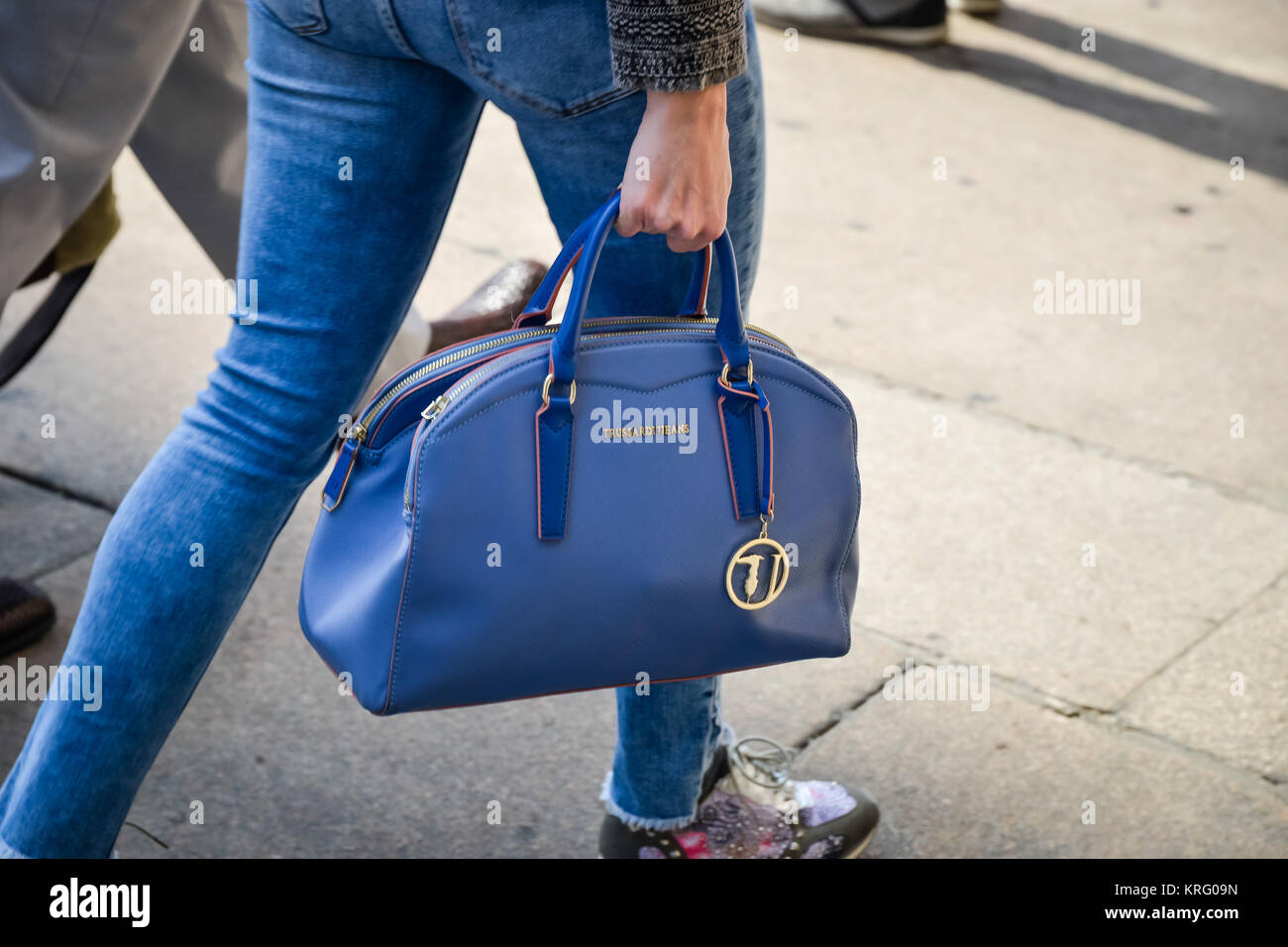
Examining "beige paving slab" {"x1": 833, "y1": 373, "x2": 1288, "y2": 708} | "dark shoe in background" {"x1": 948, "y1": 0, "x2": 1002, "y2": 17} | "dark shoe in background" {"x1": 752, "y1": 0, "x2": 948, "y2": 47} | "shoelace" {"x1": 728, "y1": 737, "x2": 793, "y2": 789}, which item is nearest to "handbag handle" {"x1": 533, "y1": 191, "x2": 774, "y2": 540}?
"shoelace" {"x1": 728, "y1": 737, "x2": 793, "y2": 789}

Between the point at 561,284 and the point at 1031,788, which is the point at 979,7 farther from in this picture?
the point at 561,284

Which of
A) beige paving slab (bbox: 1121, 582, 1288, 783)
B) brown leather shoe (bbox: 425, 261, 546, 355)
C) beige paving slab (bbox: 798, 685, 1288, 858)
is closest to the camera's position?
beige paving slab (bbox: 798, 685, 1288, 858)

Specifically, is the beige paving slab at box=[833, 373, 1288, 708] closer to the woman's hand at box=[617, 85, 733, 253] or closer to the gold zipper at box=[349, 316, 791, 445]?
the gold zipper at box=[349, 316, 791, 445]

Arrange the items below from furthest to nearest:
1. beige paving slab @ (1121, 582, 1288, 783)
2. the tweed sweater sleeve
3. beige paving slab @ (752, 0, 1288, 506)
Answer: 1. beige paving slab @ (752, 0, 1288, 506)
2. beige paving slab @ (1121, 582, 1288, 783)
3. the tweed sweater sleeve

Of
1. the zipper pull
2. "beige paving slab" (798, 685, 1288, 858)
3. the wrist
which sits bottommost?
"beige paving slab" (798, 685, 1288, 858)

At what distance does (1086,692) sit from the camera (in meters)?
2.58

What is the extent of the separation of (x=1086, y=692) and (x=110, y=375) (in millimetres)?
2295

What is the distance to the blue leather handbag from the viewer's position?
147 centimetres

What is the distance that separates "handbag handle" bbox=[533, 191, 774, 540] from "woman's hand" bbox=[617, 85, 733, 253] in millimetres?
30

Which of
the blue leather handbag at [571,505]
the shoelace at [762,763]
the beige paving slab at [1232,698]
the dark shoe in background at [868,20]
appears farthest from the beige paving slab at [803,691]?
the dark shoe in background at [868,20]

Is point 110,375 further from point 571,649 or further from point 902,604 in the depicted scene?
point 571,649

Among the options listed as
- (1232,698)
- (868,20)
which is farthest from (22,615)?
(868,20)

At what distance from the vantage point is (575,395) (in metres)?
1.49
